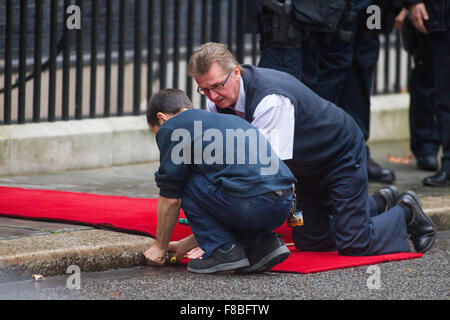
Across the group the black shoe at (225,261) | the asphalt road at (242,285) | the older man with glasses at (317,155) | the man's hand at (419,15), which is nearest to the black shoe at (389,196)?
the older man with glasses at (317,155)

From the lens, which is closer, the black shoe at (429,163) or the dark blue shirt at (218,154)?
the dark blue shirt at (218,154)

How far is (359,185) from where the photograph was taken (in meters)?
4.78

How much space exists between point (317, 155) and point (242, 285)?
30.8 inches

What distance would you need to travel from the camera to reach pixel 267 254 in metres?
4.40

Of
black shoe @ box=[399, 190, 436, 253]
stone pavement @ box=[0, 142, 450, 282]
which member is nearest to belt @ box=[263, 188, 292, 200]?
stone pavement @ box=[0, 142, 450, 282]

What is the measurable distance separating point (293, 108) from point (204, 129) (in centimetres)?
43

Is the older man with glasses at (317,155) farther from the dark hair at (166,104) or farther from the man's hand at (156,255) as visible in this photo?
the man's hand at (156,255)

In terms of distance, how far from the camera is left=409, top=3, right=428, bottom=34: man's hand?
6672 mm

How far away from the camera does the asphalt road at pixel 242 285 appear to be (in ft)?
13.0

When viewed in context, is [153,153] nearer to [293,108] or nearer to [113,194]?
[113,194]

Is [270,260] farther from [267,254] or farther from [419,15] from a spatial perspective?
[419,15]

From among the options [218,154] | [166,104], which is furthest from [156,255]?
[166,104]

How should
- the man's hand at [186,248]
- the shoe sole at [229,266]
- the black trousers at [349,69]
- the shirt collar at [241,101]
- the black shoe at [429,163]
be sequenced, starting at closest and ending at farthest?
the shoe sole at [229,266] < the shirt collar at [241,101] < the man's hand at [186,248] < the black trousers at [349,69] < the black shoe at [429,163]

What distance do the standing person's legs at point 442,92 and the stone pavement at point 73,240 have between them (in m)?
0.24
